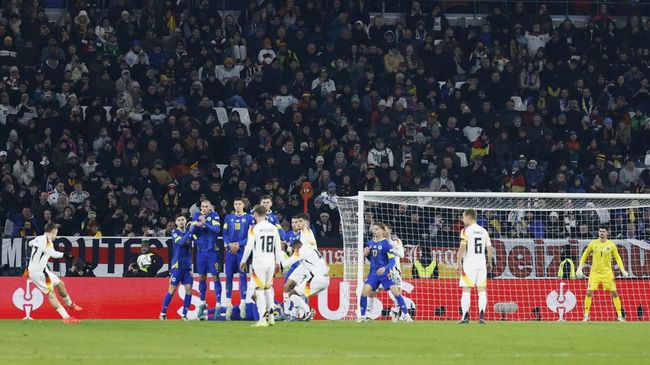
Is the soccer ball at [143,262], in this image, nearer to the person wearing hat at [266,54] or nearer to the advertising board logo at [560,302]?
the person wearing hat at [266,54]

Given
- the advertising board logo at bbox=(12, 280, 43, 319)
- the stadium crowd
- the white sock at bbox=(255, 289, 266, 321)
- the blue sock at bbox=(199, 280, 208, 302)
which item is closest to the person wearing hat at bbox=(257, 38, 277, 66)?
the stadium crowd

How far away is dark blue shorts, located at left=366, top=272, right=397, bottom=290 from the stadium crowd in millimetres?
4625

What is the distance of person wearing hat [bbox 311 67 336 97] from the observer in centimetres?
3117

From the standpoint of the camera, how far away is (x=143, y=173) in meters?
27.7

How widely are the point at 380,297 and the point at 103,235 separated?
5745 mm

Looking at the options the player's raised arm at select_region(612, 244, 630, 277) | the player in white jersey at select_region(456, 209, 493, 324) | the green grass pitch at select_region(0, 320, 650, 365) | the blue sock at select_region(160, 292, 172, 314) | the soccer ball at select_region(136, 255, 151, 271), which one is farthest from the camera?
the soccer ball at select_region(136, 255, 151, 271)

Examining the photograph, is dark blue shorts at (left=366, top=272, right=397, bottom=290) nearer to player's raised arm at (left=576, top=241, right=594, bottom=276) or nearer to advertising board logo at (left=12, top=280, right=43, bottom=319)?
player's raised arm at (left=576, top=241, right=594, bottom=276)

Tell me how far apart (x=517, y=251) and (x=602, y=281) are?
1.80 m

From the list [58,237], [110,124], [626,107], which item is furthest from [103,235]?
[626,107]

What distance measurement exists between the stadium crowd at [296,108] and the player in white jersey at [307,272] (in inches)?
154

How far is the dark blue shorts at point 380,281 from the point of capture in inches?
890

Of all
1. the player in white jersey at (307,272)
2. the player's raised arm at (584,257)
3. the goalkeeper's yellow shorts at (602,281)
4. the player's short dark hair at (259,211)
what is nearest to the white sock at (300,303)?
the player in white jersey at (307,272)

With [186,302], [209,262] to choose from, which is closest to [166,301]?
[186,302]

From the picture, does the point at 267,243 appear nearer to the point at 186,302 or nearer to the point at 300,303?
the point at 300,303
